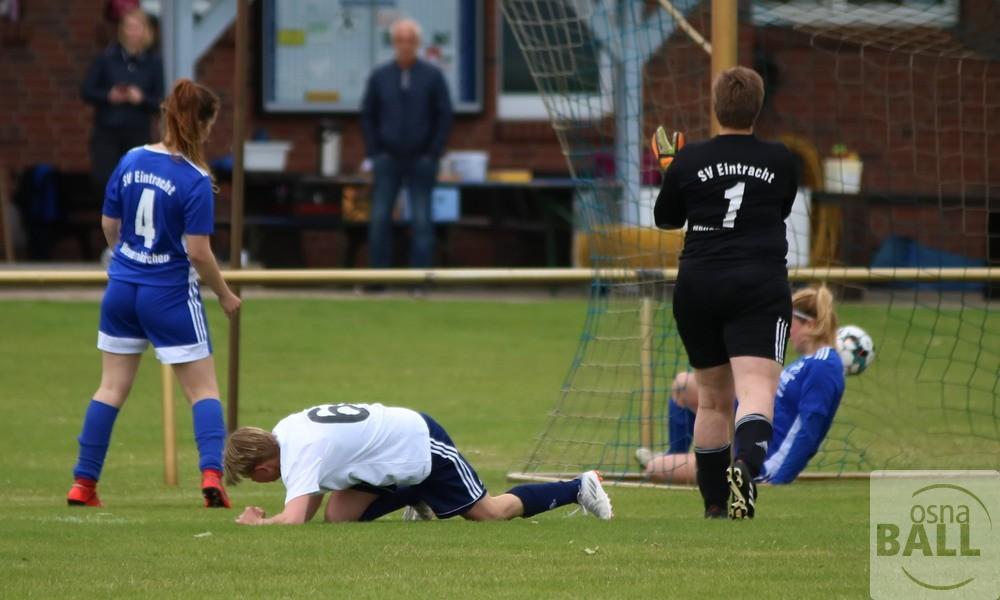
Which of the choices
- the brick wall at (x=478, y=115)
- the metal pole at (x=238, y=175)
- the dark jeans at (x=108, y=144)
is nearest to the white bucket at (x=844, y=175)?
the brick wall at (x=478, y=115)

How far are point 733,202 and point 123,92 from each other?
34.2 ft

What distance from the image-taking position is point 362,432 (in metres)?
6.90

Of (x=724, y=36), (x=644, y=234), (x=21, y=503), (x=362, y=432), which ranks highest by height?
(x=724, y=36)

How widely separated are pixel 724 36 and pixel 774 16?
208 cm

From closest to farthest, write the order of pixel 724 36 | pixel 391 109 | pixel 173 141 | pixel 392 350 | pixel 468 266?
pixel 173 141, pixel 724 36, pixel 392 350, pixel 391 109, pixel 468 266

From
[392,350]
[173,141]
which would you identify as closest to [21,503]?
[173,141]

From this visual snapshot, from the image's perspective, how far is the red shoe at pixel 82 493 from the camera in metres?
8.01

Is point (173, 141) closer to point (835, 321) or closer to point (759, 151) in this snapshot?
point (759, 151)

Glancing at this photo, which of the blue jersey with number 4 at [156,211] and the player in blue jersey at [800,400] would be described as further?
the player in blue jersey at [800,400]

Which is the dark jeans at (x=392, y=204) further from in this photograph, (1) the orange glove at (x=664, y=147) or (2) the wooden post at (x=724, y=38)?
(1) the orange glove at (x=664, y=147)

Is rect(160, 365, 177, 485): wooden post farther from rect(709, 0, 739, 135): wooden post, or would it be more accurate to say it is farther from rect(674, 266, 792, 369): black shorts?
rect(674, 266, 792, 369): black shorts

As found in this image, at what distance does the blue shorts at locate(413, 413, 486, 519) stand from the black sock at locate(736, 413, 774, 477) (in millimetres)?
1049

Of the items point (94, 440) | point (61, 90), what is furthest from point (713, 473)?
point (61, 90)

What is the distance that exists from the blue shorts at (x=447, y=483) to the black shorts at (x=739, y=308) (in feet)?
3.39
